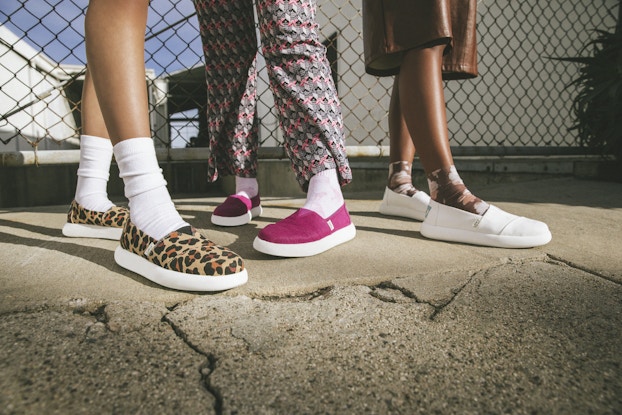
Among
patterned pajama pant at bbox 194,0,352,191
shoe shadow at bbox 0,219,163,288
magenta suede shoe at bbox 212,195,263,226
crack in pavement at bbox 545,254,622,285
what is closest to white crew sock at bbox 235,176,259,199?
magenta suede shoe at bbox 212,195,263,226

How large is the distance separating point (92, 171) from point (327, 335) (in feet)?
3.19

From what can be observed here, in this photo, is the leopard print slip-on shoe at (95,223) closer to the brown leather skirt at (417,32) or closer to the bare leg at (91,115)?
the bare leg at (91,115)

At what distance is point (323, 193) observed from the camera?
3.50 feet

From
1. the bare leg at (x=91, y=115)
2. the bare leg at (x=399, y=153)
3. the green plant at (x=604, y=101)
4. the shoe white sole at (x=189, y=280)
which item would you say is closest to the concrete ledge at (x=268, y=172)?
the green plant at (x=604, y=101)

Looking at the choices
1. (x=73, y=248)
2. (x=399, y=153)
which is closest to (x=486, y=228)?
(x=399, y=153)

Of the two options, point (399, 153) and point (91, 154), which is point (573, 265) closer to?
point (399, 153)

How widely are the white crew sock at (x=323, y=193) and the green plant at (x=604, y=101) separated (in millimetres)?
2190

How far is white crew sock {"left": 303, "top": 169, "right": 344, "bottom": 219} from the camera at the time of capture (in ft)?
3.48

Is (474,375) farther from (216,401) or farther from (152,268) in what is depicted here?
(152,268)

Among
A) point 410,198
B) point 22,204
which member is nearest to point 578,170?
point 410,198

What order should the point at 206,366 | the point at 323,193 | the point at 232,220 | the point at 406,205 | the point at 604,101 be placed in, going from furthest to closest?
the point at 604,101, the point at 406,205, the point at 232,220, the point at 323,193, the point at 206,366

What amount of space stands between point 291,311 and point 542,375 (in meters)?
0.38

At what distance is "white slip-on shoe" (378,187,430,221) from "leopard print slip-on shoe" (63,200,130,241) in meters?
0.95

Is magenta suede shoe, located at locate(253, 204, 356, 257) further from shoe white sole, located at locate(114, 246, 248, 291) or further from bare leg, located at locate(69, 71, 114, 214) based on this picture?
bare leg, located at locate(69, 71, 114, 214)
